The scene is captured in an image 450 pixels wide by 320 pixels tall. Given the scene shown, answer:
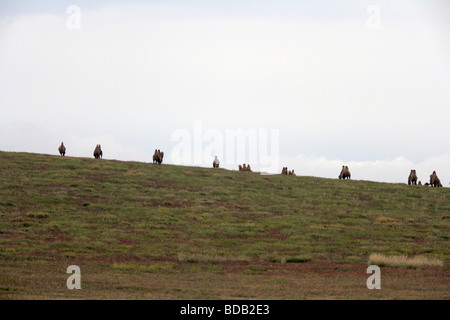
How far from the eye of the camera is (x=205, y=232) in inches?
1342

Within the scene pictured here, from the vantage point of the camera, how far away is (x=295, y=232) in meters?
34.8

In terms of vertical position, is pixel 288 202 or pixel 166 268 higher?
pixel 288 202

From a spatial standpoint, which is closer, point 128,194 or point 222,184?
point 128,194

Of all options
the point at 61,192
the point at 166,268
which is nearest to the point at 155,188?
the point at 61,192

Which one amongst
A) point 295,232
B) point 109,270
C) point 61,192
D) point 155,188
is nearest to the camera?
point 109,270

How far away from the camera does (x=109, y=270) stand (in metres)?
24.8

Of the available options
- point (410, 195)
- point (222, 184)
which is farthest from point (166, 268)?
point (410, 195)

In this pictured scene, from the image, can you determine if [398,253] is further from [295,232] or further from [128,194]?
[128,194]

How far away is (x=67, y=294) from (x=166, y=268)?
24.8 ft

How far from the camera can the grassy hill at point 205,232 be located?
21250 millimetres

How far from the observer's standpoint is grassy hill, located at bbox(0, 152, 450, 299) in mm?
21250
